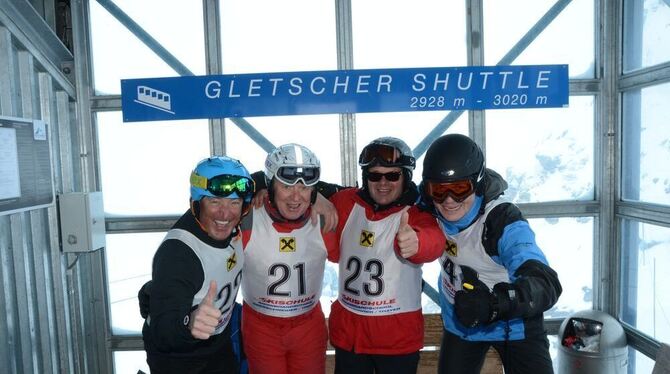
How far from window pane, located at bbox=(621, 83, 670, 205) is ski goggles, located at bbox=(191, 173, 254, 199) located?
3749 millimetres

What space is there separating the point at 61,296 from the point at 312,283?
8.22ft

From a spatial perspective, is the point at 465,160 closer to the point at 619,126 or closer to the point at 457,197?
the point at 457,197

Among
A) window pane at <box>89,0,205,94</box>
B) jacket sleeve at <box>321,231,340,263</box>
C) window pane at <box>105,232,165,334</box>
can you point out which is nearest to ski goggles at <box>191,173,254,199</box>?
jacket sleeve at <box>321,231,340,263</box>

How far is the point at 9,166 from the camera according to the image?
321cm

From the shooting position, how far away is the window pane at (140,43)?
438cm

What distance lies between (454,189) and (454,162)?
15 cm

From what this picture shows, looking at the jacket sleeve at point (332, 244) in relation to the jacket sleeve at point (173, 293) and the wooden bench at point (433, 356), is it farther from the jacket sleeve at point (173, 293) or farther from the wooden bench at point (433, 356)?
the wooden bench at point (433, 356)

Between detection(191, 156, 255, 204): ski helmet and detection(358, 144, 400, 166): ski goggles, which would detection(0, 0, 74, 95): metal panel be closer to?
detection(191, 156, 255, 204): ski helmet

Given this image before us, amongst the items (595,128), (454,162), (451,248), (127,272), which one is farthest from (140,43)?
(595,128)

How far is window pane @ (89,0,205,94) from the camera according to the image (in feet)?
14.4

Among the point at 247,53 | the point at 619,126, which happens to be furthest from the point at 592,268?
the point at 247,53

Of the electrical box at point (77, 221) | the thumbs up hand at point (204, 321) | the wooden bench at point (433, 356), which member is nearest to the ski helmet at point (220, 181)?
the thumbs up hand at point (204, 321)

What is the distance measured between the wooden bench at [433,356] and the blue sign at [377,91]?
199 cm

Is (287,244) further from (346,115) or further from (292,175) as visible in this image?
(346,115)
